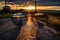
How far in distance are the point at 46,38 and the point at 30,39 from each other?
937mm

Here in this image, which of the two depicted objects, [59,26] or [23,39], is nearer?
[23,39]

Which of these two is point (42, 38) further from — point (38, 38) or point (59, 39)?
point (59, 39)

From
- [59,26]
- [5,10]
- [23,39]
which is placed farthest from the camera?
[5,10]

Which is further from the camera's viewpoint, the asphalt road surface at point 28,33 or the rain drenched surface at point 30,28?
the rain drenched surface at point 30,28

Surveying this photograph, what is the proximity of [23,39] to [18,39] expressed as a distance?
0.93ft

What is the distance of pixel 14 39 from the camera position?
444 inches

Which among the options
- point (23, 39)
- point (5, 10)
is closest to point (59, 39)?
point (23, 39)

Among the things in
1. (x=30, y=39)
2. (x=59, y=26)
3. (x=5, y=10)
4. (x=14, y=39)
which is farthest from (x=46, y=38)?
(x=5, y=10)

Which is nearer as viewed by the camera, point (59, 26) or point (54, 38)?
point (54, 38)

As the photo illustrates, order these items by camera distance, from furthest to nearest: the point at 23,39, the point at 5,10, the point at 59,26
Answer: the point at 5,10, the point at 59,26, the point at 23,39

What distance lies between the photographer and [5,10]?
3006cm

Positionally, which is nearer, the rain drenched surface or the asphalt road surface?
the asphalt road surface

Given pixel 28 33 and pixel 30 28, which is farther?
pixel 30 28

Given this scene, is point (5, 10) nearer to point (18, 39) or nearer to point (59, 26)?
point (59, 26)
